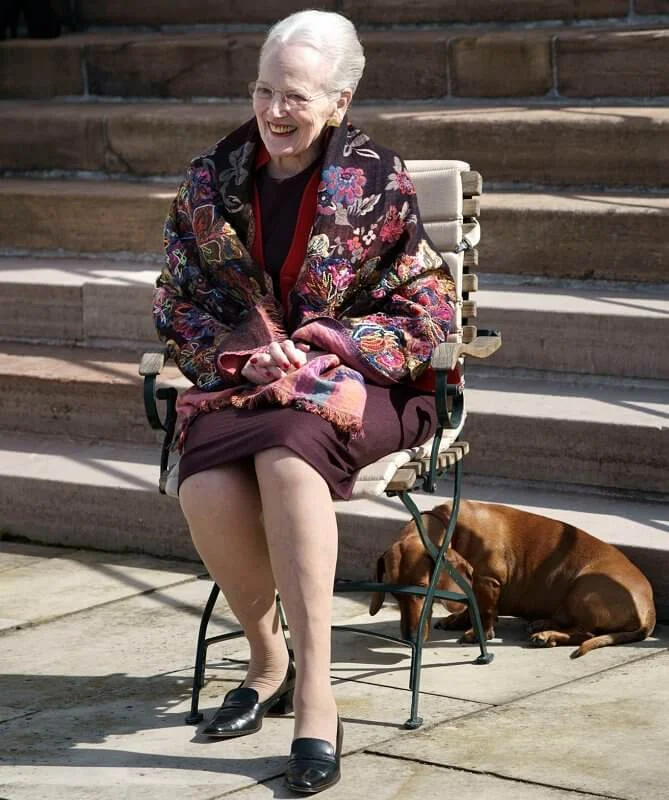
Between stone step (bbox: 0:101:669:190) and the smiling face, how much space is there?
233 centimetres

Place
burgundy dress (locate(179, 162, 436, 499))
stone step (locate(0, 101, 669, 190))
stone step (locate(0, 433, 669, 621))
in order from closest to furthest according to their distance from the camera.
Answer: burgundy dress (locate(179, 162, 436, 499))
stone step (locate(0, 433, 669, 621))
stone step (locate(0, 101, 669, 190))

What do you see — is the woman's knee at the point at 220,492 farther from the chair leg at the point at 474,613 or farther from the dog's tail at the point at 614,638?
the dog's tail at the point at 614,638

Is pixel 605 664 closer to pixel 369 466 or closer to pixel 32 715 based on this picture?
pixel 369 466

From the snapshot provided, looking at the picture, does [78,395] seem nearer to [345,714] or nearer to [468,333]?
[468,333]

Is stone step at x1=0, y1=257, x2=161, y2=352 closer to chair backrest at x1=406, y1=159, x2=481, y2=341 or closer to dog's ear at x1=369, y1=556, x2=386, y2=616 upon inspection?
chair backrest at x1=406, y1=159, x2=481, y2=341

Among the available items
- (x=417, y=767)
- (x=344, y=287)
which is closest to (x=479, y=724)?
(x=417, y=767)

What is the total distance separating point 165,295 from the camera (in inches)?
158

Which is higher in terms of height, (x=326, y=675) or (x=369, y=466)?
(x=369, y=466)

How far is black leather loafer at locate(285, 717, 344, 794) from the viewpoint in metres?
3.33

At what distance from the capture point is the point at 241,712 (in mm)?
3711

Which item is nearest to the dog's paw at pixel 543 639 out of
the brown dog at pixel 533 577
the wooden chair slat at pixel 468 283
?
the brown dog at pixel 533 577

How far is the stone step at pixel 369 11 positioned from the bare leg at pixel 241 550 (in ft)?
13.7

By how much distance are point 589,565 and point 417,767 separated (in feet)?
3.59

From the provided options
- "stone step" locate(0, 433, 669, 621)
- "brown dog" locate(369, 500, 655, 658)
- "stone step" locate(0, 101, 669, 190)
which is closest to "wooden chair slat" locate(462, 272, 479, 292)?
"brown dog" locate(369, 500, 655, 658)
